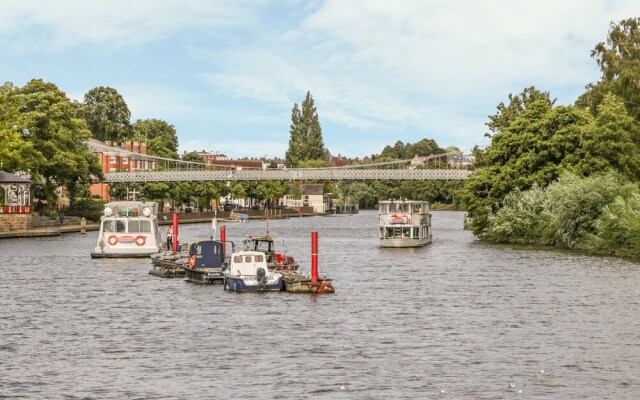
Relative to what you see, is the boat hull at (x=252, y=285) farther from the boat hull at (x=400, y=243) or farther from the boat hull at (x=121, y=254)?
the boat hull at (x=400, y=243)

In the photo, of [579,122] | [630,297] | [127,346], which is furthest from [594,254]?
[127,346]

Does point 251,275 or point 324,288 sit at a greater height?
point 251,275

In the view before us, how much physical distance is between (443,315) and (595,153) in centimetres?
5940

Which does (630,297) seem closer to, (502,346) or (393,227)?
(502,346)

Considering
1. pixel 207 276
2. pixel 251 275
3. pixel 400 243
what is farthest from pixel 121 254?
pixel 251 275

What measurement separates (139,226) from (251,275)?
32.6 metres

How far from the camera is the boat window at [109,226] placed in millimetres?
91000

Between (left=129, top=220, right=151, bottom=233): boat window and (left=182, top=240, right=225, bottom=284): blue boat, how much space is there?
22.8 m

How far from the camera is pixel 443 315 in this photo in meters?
54.0

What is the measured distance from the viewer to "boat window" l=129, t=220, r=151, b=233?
92.2m

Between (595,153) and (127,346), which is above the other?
(595,153)

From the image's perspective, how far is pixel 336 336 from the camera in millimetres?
46781

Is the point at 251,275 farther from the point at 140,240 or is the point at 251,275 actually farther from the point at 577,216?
the point at 577,216

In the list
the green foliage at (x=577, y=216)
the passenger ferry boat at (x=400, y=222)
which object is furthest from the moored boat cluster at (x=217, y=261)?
the green foliage at (x=577, y=216)
